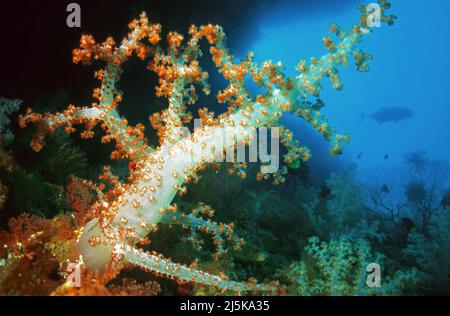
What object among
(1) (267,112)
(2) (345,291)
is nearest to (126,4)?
(1) (267,112)

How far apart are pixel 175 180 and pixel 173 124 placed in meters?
0.66

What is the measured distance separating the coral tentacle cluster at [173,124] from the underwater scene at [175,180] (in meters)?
0.02

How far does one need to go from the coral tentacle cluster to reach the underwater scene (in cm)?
2

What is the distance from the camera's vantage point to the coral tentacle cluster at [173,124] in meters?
3.12

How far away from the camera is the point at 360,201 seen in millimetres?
6164

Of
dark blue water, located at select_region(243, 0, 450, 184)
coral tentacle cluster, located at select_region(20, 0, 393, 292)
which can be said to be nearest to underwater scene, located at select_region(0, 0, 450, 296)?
coral tentacle cluster, located at select_region(20, 0, 393, 292)

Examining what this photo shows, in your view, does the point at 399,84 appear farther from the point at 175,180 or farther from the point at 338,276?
the point at 175,180

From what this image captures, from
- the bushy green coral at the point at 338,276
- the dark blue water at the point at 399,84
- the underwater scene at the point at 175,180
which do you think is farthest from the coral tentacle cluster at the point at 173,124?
the dark blue water at the point at 399,84

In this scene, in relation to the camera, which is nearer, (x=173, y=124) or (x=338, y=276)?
(x=173, y=124)

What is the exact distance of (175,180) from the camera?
3293mm

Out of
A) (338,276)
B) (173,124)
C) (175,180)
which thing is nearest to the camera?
(175,180)

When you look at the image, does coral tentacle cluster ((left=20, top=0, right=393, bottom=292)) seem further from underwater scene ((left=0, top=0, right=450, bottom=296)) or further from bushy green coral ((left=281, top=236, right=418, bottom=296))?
bushy green coral ((left=281, top=236, right=418, bottom=296))

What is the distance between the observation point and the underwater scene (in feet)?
10.4

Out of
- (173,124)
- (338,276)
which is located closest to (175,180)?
(173,124)
